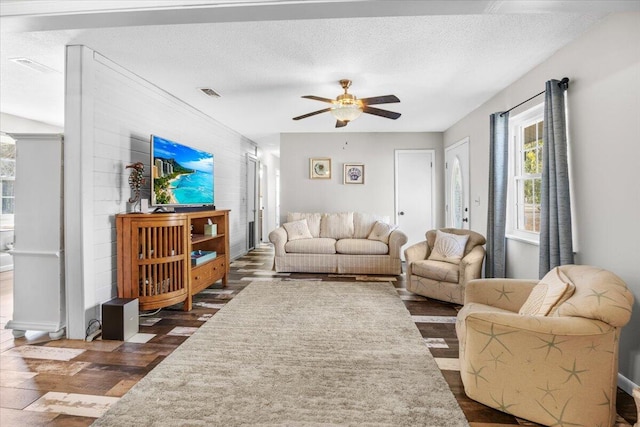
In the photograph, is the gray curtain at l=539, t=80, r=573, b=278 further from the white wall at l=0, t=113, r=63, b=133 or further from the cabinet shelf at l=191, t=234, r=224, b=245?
the white wall at l=0, t=113, r=63, b=133

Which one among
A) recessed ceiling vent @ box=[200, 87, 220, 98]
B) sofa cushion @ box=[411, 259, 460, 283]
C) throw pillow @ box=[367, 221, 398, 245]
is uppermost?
recessed ceiling vent @ box=[200, 87, 220, 98]

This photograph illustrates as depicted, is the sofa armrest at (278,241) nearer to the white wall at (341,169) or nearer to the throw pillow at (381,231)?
the white wall at (341,169)

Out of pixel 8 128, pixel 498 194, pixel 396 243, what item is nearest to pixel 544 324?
pixel 498 194

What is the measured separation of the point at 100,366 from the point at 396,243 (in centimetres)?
380

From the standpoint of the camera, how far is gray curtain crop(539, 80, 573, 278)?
251 cm

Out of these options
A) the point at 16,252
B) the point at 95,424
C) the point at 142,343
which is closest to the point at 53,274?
the point at 16,252

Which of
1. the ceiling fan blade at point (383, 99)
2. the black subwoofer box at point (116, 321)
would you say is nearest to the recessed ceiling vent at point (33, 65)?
the black subwoofer box at point (116, 321)

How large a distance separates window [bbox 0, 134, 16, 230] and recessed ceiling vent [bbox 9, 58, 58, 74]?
10.4ft

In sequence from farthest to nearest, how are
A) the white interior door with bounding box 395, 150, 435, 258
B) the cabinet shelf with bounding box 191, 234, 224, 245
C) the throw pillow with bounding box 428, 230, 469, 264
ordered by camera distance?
1. the white interior door with bounding box 395, 150, 435, 258
2. the throw pillow with bounding box 428, 230, 469, 264
3. the cabinet shelf with bounding box 191, 234, 224, 245

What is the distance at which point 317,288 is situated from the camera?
429 cm

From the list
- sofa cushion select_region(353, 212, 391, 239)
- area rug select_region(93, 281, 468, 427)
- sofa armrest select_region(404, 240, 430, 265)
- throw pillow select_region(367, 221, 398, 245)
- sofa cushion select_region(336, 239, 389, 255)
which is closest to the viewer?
area rug select_region(93, 281, 468, 427)

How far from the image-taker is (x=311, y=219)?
5.86 m

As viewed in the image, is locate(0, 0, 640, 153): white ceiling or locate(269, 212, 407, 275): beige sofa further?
locate(269, 212, 407, 275): beige sofa

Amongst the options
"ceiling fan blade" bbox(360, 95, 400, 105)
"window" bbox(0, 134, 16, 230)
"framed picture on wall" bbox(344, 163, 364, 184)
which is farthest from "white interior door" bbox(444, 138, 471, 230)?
"window" bbox(0, 134, 16, 230)
